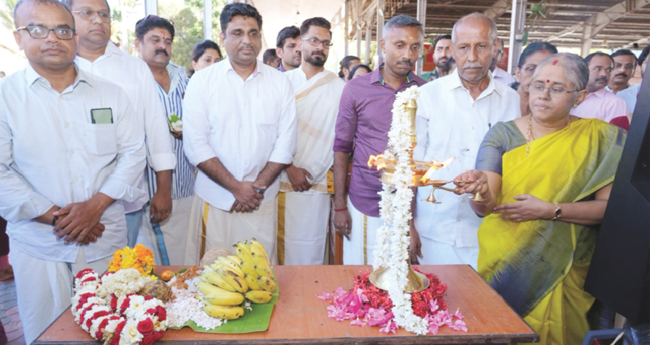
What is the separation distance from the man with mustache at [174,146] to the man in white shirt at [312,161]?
0.75 m

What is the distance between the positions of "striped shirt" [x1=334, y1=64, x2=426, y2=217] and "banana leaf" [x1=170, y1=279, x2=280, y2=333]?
1435 mm

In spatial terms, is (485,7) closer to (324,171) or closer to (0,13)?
(324,171)

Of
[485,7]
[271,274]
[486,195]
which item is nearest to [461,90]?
[486,195]

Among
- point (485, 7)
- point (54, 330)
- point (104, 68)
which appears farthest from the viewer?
point (485, 7)

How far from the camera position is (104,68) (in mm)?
2812

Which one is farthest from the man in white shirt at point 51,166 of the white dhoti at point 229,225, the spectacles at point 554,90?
the spectacles at point 554,90

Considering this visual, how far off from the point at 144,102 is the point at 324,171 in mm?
1418

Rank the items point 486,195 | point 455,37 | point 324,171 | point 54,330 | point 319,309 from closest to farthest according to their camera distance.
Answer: point 54,330 → point 319,309 → point 486,195 → point 455,37 → point 324,171

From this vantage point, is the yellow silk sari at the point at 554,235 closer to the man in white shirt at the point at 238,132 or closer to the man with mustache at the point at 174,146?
the man in white shirt at the point at 238,132

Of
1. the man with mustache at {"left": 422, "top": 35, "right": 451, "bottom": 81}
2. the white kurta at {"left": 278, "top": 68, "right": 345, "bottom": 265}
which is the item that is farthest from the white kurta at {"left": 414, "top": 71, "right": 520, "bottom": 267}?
the man with mustache at {"left": 422, "top": 35, "right": 451, "bottom": 81}

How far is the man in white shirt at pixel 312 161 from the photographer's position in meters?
3.55

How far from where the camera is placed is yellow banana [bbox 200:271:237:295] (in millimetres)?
1649

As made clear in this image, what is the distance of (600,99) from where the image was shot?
379cm

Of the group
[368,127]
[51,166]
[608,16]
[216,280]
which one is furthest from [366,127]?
[608,16]
